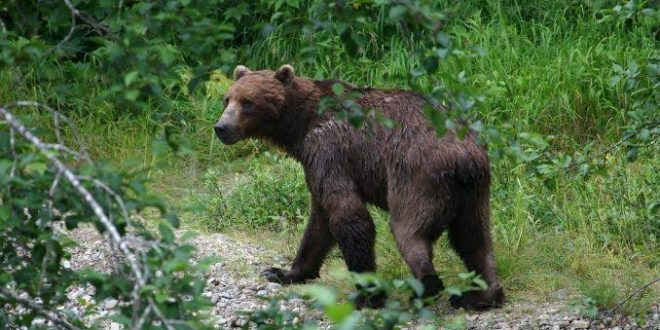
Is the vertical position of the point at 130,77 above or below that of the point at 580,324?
above

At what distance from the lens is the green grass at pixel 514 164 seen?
7.48 m

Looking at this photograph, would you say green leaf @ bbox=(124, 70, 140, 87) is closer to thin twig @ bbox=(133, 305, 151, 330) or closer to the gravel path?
thin twig @ bbox=(133, 305, 151, 330)

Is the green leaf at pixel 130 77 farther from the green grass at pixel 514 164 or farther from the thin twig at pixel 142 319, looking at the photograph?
the green grass at pixel 514 164

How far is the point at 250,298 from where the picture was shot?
7.39 meters

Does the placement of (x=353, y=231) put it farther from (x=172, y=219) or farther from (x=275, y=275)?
(x=172, y=219)

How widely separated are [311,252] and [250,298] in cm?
46

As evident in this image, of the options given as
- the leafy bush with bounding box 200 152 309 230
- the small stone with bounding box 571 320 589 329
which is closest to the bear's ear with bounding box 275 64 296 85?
the leafy bush with bounding box 200 152 309 230

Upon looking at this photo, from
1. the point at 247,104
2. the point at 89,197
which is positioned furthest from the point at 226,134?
the point at 89,197

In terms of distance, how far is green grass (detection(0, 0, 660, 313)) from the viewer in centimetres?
748

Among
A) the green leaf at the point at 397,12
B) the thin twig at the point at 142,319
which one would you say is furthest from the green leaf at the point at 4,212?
the green leaf at the point at 397,12

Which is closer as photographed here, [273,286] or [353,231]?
[353,231]

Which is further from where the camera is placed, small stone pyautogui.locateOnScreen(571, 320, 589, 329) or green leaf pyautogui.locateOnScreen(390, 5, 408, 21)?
small stone pyautogui.locateOnScreen(571, 320, 589, 329)

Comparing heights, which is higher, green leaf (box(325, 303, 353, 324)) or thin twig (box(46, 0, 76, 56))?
thin twig (box(46, 0, 76, 56))

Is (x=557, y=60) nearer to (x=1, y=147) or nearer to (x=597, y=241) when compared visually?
(x=597, y=241)
